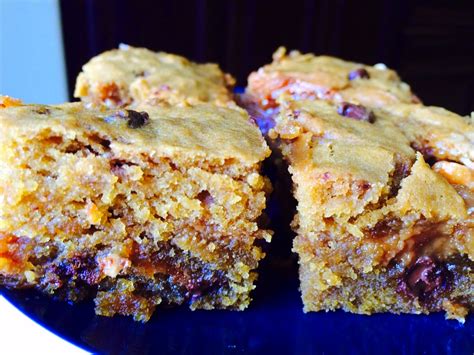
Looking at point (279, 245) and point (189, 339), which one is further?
point (279, 245)

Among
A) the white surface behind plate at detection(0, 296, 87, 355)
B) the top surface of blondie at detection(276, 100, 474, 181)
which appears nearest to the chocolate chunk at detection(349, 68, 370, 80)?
the top surface of blondie at detection(276, 100, 474, 181)

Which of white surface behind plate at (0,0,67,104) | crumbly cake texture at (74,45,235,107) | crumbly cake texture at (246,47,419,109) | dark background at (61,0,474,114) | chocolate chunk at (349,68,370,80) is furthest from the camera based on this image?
dark background at (61,0,474,114)

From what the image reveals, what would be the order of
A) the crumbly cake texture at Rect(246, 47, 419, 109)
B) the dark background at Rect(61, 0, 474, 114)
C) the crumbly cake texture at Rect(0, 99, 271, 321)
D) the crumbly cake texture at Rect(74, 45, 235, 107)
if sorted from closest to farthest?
the crumbly cake texture at Rect(0, 99, 271, 321), the crumbly cake texture at Rect(74, 45, 235, 107), the crumbly cake texture at Rect(246, 47, 419, 109), the dark background at Rect(61, 0, 474, 114)

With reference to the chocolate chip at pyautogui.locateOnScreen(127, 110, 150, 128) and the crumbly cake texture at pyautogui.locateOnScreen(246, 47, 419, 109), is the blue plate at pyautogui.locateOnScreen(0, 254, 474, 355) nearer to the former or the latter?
the chocolate chip at pyautogui.locateOnScreen(127, 110, 150, 128)

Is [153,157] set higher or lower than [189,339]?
higher

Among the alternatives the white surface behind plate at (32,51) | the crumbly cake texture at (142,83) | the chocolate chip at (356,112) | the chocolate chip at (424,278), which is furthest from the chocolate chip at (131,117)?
the white surface behind plate at (32,51)

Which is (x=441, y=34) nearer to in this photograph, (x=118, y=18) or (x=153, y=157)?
(x=118, y=18)

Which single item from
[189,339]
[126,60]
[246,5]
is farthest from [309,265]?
[246,5]

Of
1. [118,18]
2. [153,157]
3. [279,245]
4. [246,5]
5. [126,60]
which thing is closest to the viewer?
[153,157]
